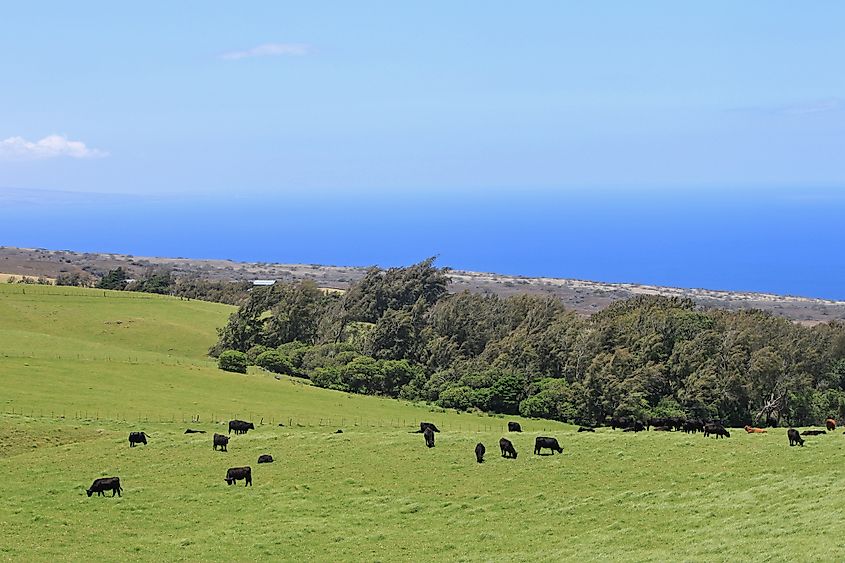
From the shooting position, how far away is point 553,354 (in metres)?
76.2

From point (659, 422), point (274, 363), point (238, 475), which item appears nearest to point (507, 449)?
point (238, 475)

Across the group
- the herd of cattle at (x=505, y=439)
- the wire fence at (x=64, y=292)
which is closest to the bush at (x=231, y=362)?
the herd of cattle at (x=505, y=439)

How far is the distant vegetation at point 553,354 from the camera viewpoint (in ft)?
217

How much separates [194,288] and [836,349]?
83.9m

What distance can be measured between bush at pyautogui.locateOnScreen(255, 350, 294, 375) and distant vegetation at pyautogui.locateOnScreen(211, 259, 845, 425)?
0.20 m

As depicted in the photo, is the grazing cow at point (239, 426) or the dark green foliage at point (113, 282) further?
the dark green foliage at point (113, 282)

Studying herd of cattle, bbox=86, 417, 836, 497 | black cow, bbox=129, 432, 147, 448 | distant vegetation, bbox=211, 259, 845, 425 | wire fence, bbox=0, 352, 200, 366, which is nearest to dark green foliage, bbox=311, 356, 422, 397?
distant vegetation, bbox=211, 259, 845, 425

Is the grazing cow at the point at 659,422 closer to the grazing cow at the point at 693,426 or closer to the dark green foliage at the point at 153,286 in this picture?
the grazing cow at the point at 693,426

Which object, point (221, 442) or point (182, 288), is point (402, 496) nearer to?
point (221, 442)

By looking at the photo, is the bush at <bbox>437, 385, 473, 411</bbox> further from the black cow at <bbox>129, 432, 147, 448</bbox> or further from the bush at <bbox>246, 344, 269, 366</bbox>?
the black cow at <bbox>129, 432, 147, 448</bbox>

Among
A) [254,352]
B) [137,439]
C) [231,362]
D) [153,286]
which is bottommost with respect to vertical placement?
[137,439]

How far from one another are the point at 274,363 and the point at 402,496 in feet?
175

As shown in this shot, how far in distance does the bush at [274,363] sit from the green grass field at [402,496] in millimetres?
32350

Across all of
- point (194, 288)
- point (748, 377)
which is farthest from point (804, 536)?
point (194, 288)
